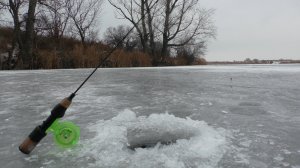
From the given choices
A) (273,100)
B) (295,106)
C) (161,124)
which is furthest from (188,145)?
(273,100)

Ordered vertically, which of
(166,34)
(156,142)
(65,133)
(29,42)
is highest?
(166,34)

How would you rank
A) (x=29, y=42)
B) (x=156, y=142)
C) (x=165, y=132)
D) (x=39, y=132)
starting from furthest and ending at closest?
(x=29, y=42) < (x=165, y=132) < (x=156, y=142) < (x=39, y=132)

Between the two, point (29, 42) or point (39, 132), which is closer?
point (39, 132)

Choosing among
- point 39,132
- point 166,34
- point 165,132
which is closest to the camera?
point 39,132

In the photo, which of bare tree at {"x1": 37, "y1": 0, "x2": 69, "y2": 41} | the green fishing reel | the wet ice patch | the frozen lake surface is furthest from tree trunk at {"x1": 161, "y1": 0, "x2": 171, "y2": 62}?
the green fishing reel

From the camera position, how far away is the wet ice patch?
6.16 ft

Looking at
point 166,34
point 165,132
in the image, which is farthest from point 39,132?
point 166,34

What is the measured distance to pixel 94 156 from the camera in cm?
195

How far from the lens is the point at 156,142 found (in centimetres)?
222

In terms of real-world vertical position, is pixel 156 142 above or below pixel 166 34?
below

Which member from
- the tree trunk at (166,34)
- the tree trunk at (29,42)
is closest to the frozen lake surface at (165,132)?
the tree trunk at (29,42)

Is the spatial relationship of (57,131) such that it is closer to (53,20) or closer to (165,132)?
(165,132)

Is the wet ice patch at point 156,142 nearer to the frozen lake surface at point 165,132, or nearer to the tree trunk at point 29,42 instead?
the frozen lake surface at point 165,132

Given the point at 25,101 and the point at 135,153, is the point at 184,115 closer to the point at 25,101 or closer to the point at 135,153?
the point at 135,153
